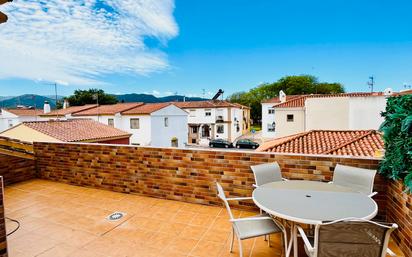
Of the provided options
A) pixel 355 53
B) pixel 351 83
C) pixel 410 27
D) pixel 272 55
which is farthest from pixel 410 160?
pixel 351 83

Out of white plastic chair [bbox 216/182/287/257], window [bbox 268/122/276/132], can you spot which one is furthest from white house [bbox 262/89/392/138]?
white plastic chair [bbox 216/182/287/257]

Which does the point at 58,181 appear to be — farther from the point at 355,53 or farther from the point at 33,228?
the point at 355,53

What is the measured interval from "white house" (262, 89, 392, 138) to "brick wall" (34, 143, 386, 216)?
13.4 m

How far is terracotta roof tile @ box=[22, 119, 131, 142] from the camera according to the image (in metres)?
12.7

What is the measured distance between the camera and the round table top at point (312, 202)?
2033mm

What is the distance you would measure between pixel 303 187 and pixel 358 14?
1106 inches

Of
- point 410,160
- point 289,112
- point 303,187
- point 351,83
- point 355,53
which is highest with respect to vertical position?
point 355,53

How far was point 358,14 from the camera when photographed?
75.4ft

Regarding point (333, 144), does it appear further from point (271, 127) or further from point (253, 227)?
point (271, 127)

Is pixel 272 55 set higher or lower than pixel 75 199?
higher

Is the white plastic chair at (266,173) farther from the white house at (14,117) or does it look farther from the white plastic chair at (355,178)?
the white house at (14,117)

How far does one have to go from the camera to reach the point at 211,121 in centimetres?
3111

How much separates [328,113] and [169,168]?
15470mm

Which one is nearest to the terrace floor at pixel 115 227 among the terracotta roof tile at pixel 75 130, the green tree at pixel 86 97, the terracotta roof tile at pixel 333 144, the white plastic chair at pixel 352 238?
the white plastic chair at pixel 352 238
